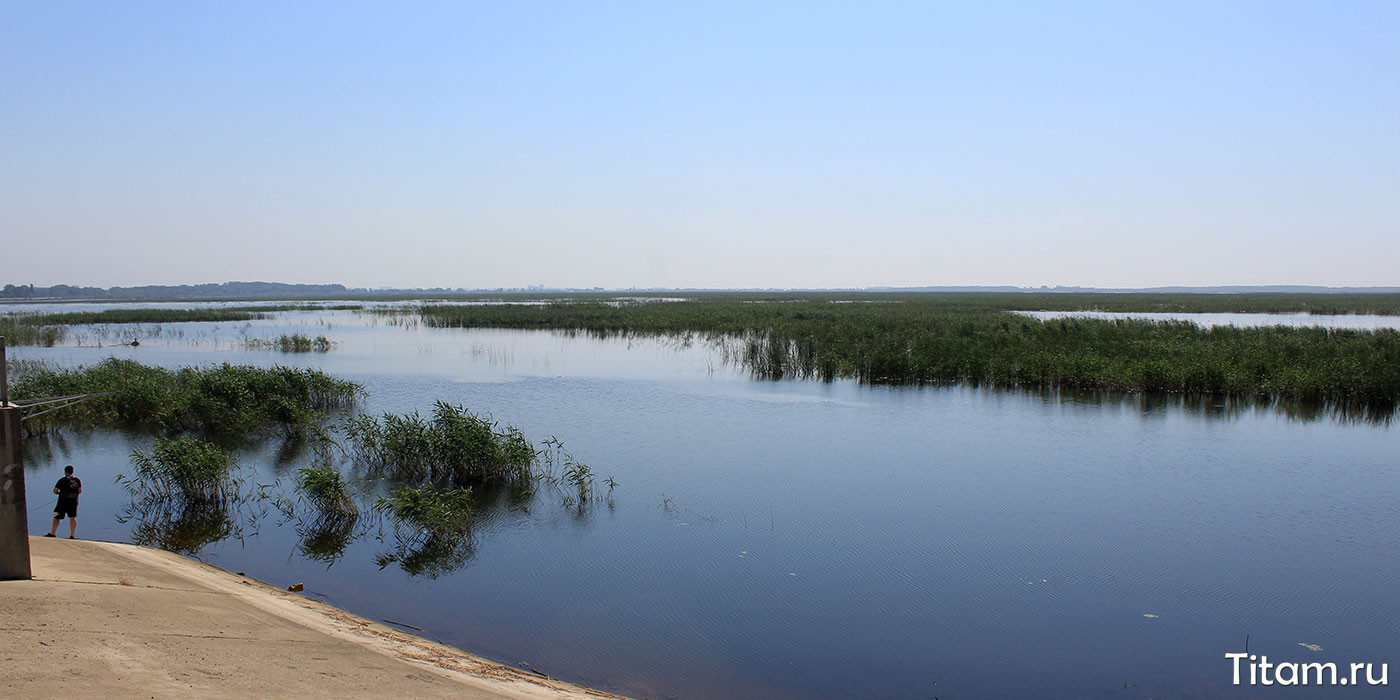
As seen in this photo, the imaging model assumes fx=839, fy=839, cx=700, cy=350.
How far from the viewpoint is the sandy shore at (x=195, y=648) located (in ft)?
15.7

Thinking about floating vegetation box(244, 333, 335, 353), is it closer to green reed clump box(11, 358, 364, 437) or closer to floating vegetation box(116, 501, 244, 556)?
green reed clump box(11, 358, 364, 437)

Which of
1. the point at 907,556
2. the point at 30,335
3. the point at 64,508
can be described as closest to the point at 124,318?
the point at 30,335

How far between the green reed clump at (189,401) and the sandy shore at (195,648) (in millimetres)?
9507

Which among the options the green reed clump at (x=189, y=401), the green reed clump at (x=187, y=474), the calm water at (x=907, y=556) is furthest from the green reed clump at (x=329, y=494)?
the green reed clump at (x=189, y=401)

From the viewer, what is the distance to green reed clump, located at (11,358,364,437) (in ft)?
53.8

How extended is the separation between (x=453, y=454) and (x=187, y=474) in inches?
138

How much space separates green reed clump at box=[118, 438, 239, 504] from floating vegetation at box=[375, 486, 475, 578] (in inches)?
101

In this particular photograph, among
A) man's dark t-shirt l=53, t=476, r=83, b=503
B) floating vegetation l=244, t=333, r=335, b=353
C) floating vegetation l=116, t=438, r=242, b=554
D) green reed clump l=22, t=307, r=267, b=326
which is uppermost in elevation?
green reed clump l=22, t=307, r=267, b=326

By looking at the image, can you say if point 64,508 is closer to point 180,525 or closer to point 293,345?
point 180,525

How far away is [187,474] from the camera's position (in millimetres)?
11492

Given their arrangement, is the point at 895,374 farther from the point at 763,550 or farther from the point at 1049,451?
the point at 763,550

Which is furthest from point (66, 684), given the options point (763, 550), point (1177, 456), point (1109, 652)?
point (1177, 456)

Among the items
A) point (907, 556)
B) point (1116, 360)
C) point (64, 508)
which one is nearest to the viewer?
point (64, 508)

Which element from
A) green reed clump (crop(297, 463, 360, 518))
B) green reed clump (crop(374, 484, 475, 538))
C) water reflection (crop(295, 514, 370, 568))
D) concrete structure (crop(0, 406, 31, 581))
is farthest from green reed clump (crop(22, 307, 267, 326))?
concrete structure (crop(0, 406, 31, 581))
